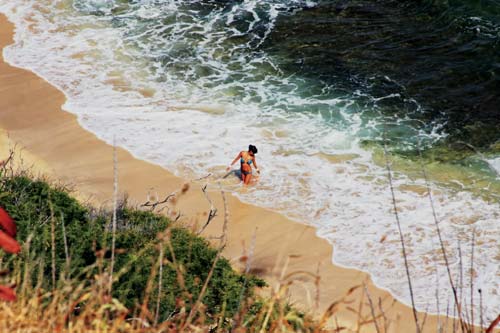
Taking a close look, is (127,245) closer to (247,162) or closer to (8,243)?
(247,162)

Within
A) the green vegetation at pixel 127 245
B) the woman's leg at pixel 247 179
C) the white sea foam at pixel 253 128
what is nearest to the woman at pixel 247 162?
the woman's leg at pixel 247 179

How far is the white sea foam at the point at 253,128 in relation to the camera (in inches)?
500

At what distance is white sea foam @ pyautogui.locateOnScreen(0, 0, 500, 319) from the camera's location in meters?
12.7

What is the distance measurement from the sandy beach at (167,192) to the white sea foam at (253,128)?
36 centimetres

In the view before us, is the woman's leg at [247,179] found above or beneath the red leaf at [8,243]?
beneath

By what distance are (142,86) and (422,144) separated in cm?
784

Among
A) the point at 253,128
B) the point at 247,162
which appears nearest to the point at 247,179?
the point at 247,162

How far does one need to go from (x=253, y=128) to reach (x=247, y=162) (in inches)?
122

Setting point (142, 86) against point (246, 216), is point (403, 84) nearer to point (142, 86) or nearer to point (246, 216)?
point (142, 86)

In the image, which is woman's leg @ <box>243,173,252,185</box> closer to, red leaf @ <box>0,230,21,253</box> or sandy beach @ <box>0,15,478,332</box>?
sandy beach @ <box>0,15,478,332</box>

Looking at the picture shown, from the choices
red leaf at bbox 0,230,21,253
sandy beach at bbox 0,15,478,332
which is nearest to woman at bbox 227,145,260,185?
sandy beach at bbox 0,15,478,332

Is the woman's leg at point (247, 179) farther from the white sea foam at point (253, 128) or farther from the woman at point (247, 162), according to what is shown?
the white sea foam at point (253, 128)

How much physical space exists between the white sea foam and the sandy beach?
0.36 m

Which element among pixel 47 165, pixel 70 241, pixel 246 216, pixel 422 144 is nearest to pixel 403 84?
pixel 422 144
